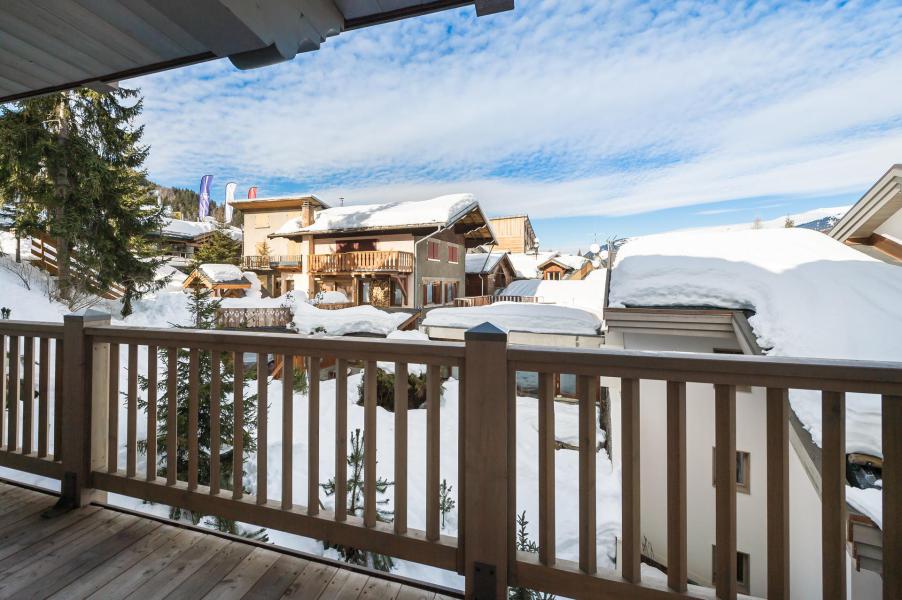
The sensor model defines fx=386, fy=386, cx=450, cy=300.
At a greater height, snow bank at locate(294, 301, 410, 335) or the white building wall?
snow bank at locate(294, 301, 410, 335)

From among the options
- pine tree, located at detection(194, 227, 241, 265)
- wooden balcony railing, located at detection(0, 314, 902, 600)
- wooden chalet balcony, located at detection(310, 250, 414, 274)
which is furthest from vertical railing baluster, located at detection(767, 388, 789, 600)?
pine tree, located at detection(194, 227, 241, 265)

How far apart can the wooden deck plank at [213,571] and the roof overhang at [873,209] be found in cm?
628

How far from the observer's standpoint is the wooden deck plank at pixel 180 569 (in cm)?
133

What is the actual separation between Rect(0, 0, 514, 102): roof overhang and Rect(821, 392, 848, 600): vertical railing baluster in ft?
5.22

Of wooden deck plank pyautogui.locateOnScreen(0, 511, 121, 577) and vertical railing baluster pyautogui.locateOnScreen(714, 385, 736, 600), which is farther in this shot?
wooden deck plank pyautogui.locateOnScreen(0, 511, 121, 577)

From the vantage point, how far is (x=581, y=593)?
3.93ft

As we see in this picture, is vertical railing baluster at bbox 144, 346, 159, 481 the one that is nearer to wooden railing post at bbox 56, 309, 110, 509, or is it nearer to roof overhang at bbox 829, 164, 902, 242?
wooden railing post at bbox 56, 309, 110, 509

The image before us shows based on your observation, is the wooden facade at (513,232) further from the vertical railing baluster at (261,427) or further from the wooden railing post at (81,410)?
the vertical railing baluster at (261,427)

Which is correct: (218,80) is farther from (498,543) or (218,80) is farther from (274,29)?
(498,543)

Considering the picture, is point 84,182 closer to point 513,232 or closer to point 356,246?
point 356,246

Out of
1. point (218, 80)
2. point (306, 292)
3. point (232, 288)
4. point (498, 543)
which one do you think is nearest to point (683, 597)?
point (498, 543)

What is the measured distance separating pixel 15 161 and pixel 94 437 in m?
10.7

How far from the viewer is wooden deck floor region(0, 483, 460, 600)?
1.34 metres

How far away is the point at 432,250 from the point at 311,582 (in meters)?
14.5
